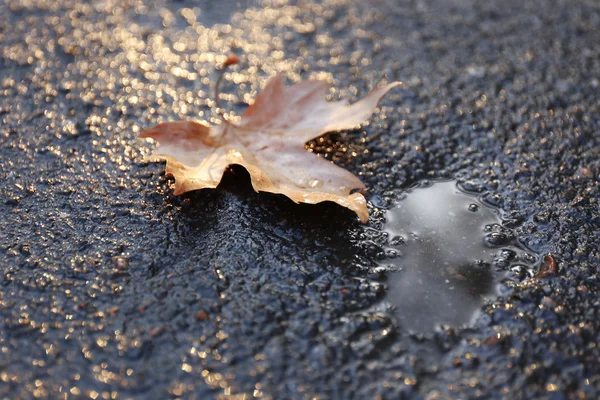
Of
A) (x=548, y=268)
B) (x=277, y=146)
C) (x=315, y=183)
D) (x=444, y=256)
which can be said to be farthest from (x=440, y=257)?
(x=277, y=146)

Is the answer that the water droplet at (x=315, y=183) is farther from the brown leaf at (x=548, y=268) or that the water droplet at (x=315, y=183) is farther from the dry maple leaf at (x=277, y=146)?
the brown leaf at (x=548, y=268)

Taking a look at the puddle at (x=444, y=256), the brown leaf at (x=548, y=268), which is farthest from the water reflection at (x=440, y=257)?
the brown leaf at (x=548, y=268)

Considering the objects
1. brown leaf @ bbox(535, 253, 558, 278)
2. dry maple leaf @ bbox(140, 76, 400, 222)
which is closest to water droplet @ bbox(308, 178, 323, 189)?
dry maple leaf @ bbox(140, 76, 400, 222)

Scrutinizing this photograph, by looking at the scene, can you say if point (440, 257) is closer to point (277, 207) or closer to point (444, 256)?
point (444, 256)

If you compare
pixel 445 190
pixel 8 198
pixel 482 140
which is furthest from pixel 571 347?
pixel 8 198

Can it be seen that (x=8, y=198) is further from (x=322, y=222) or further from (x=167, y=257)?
(x=322, y=222)
